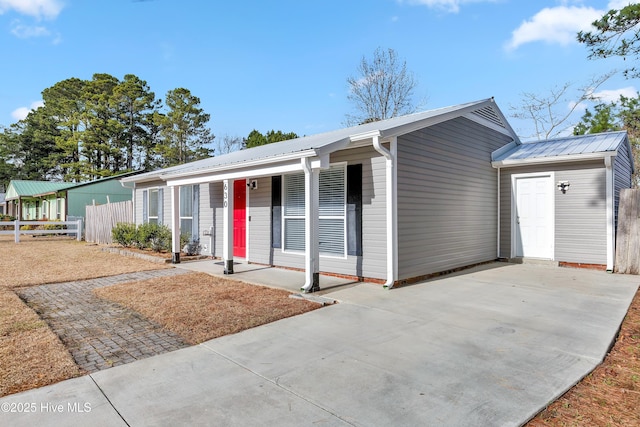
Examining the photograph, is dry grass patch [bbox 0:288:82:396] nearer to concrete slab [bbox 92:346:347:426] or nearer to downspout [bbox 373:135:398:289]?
concrete slab [bbox 92:346:347:426]

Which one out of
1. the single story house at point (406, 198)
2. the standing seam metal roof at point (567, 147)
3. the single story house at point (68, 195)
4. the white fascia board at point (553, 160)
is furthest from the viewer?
the single story house at point (68, 195)

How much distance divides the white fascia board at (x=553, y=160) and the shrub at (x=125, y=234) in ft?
36.5

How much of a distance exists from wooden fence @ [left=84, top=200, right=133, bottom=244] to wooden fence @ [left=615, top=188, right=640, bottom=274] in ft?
47.5

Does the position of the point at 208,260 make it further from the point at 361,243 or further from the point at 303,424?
the point at 303,424

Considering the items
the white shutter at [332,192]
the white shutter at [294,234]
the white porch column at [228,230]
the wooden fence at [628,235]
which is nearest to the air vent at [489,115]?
the wooden fence at [628,235]

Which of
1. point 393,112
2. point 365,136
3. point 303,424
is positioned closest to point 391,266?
point 365,136

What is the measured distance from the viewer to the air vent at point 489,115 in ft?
29.3

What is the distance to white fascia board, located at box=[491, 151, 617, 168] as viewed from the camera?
7801mm

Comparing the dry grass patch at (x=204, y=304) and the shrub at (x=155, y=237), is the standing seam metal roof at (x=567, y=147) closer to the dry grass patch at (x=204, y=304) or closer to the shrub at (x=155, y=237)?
the dry grass patch at (x=204, y=304)

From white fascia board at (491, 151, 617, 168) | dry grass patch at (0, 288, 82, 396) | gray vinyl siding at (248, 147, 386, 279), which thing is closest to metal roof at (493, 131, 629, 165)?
white fascia board at (491, 151, 617, 168)

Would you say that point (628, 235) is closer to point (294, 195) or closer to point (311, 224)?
point (311, 224)

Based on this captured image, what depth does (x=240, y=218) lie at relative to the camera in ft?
31.1

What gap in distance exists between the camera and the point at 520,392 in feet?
8.86

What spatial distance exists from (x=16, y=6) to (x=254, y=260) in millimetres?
6446
